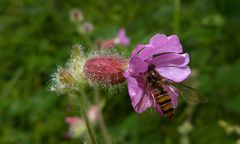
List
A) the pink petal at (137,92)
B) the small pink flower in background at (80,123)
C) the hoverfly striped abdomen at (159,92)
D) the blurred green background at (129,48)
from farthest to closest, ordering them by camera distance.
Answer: the blurred green background at (129,48)
the small pink flower in background at (80,123)
the hoverfly striped abdomen at (159,92)
the pink petal at (137,92)

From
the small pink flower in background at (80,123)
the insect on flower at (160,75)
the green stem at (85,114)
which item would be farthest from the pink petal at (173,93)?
the small pink flower in background at (80,123)

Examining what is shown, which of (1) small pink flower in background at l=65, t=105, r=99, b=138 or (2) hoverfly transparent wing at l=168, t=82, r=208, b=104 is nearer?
(2) hoverfly transparent wing at l=168, t=82, r=208, b=104

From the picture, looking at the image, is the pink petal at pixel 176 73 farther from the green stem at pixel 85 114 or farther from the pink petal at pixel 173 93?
the green stem at pixel 85 114

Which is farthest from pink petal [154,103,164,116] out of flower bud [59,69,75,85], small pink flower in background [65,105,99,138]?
small pink flower in background [65,105,99,138]

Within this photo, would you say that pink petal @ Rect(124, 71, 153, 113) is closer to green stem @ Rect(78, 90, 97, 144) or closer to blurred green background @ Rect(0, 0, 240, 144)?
green stem @ Rect(78, 90, 97, 144)

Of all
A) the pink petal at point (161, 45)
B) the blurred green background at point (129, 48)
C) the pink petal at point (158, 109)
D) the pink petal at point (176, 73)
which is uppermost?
the blurred green background at point (129, 48)

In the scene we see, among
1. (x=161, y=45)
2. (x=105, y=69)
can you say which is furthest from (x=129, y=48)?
(x=161, y=45)

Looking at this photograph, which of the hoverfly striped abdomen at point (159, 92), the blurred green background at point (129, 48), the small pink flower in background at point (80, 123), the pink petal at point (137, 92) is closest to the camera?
the pink petal at point (137, 92)
